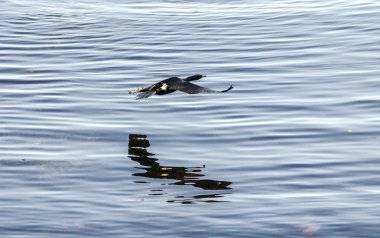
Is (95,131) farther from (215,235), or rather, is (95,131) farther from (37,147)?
(215,235)

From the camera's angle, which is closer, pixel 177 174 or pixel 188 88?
pixel 177 174

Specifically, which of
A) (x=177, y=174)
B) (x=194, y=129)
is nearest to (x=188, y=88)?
(x=177, y=174)

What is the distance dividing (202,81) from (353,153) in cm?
593

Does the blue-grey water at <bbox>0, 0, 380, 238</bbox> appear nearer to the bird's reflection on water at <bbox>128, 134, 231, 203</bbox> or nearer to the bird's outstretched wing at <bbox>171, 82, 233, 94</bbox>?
the bird's reflection on water at <bbox>128, 134, 231, 203</bbox>

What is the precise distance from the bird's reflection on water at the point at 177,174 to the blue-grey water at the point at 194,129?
28 mm

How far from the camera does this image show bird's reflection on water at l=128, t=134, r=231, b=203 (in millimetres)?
14863

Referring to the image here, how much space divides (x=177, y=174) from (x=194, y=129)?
236 cm

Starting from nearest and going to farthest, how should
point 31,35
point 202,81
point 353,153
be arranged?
point 353,153, point 202,81, point 31,35

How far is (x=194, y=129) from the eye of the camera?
59.5ft

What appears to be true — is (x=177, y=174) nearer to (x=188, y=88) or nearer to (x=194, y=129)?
(x=188, y=88)

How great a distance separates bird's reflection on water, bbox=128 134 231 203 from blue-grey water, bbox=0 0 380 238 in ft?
0.09

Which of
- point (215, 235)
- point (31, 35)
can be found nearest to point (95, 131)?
point (215, 235)

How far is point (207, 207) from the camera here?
14422 millimetres

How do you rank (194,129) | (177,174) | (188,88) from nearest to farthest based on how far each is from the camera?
1. (177,174)
2. (188,88)
3. (194,129)
